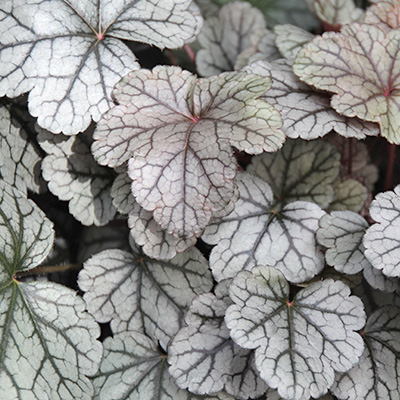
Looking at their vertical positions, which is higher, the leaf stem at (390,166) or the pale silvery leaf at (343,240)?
the leaf stem at (390,166)

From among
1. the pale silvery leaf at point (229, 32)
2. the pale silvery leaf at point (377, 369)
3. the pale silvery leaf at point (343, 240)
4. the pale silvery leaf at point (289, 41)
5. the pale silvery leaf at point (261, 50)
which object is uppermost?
the pale silvery leaf at point (229, 32)

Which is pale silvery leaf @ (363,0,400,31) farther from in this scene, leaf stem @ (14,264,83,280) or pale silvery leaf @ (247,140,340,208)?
leaf stem @ (14,264,83,280)

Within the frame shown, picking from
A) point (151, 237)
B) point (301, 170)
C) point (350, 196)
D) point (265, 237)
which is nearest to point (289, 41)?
point (301, 170)

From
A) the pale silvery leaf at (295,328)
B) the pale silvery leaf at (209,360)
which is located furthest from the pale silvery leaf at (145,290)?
the pale silvery leaf at (295,328)

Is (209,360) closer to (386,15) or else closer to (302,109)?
(302,109)

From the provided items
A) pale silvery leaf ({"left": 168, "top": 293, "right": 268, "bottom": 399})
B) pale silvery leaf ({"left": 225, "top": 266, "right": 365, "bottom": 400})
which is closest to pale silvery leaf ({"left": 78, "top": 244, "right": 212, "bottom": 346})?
pale silvery leaf ({"left": 168, "top": 293, "right": 268, "bottom": 399})

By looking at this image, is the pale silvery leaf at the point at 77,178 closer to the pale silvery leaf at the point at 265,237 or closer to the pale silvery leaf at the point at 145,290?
the pale silvery leaf at the point at 145,290
